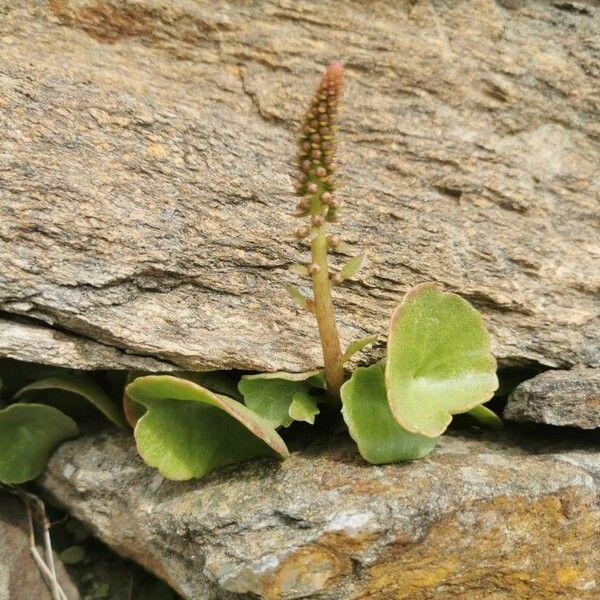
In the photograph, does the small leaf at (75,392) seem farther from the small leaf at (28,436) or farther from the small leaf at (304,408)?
the small leaf at (304,408)

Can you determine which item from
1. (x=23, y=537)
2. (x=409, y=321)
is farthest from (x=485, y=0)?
(x=23, y=537)

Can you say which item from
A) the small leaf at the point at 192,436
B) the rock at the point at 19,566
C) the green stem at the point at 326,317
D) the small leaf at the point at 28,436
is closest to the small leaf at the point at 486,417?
the green stem at the point at 326,317

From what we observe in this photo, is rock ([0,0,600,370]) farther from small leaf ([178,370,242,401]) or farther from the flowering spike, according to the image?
the flowering spike

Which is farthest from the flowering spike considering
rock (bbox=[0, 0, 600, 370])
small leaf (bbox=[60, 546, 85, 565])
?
small leaf (bbox=[60, 546, 85, 565])

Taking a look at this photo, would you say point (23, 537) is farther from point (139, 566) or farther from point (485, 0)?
point (485, 0)

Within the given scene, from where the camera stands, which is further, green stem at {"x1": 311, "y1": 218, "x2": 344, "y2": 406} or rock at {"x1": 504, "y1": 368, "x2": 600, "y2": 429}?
rock at {"x1": 504, "y1": 368, "x2": 600, "y2": 429}

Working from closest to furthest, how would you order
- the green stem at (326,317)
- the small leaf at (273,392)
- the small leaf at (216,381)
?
1. the green stem at (326,317)
2. the small leaf at (273,392)
3. the small leaf at (216,381)
